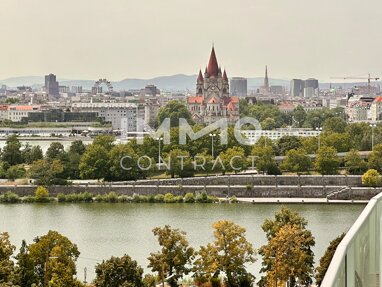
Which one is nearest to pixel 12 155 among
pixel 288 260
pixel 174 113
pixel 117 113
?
pixel 288 260

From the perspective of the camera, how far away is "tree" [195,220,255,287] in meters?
9.02

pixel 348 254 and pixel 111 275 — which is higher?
pixel 348 254

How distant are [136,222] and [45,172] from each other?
5131 mm

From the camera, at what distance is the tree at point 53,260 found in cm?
749

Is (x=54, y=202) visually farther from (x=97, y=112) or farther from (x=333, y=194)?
(x=97, y=112)

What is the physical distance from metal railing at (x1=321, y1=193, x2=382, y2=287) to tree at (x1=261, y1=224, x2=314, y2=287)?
6936 millimetres

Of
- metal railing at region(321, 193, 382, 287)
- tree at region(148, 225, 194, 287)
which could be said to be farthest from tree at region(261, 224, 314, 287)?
metal railing at region(321, 193, 382, 287)

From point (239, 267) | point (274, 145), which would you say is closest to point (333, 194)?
point (274, 145)

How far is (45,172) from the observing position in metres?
19.1

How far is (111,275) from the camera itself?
7.78 m

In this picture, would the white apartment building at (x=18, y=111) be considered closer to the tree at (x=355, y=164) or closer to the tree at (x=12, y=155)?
the tree at (x=12, y=155)

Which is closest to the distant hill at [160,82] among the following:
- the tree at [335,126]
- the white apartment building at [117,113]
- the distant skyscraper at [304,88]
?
the distant skyscraper at [304,88]

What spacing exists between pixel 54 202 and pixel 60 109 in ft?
118

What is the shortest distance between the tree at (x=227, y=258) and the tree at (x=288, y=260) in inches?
15.2
